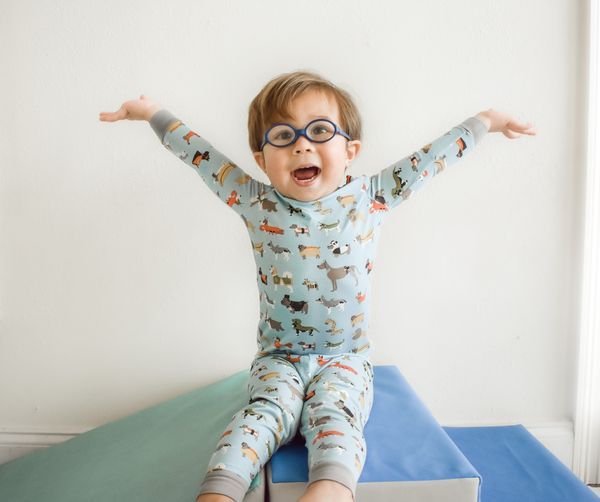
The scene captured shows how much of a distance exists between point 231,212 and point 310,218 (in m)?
0.42

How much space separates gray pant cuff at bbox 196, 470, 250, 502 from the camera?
0.92m

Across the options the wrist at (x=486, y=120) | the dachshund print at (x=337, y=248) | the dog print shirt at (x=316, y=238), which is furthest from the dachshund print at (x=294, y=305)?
the wrist at (x=486, y=120)

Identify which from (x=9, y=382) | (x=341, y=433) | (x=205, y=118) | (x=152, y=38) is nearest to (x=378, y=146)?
(x=205, y=118)

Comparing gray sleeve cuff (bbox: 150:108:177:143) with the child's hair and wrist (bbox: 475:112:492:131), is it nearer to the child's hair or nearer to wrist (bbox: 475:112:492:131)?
the child's hair

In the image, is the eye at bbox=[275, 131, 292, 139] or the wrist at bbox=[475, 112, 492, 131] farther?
the wrist at bbox=[475, 112, 492, 131]

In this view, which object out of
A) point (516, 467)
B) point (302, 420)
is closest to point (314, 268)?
point (302, 420)

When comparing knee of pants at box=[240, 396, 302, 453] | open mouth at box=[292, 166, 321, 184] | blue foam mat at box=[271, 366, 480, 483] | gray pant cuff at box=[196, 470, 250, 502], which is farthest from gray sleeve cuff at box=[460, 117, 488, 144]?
gray pant cuff at box=[196, 470, 250, 502]

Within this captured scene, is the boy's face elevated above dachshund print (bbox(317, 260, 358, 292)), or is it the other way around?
the boy's face

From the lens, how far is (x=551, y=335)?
1.69 metres

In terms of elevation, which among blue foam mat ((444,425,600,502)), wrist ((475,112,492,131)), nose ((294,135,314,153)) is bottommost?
blue foam mat ((444,425,600,502))

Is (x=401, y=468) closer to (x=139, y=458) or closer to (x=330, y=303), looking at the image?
(x=330, y=303)

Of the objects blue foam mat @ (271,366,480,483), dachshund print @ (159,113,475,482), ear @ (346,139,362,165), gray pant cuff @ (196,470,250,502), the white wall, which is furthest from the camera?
the white wall

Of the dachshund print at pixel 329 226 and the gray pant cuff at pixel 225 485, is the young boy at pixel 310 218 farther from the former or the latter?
the gray pant cuff at pixel 225 485

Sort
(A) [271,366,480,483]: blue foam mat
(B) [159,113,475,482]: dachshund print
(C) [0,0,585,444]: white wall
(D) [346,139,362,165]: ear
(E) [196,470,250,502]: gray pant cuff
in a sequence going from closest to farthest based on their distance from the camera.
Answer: (E) [196,470,250,502]: gray pant cuff
(A) [271,366,480,483]: blue foam mat
(B) [159,113,475,482]: dachshund print
(D) [346,139,362,165]: ear
(C) [0,0,585,444]: white wall
